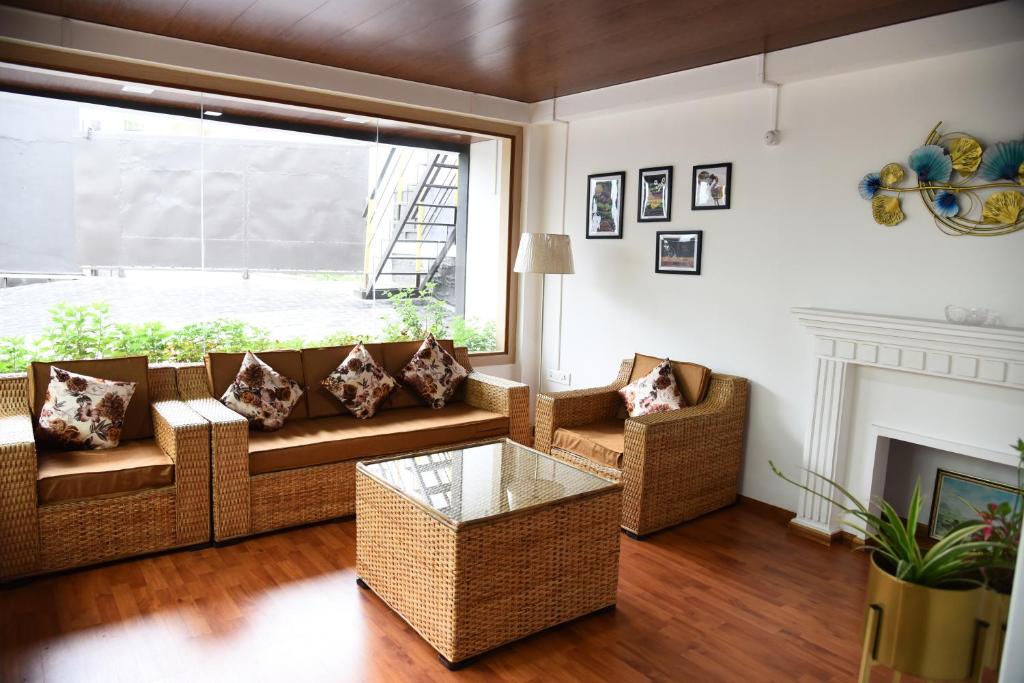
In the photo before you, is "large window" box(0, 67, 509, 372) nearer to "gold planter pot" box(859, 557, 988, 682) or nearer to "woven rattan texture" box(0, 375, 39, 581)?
"woven rattan texture" box(0, 375, 39, 581)

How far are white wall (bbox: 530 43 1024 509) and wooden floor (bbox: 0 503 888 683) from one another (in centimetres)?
110

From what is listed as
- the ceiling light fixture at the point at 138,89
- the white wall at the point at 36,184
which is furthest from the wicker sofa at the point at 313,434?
the ceiling light fixture at the point at 138,89

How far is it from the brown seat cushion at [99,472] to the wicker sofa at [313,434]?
11.0 inches

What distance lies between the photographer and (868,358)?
11.9 feet

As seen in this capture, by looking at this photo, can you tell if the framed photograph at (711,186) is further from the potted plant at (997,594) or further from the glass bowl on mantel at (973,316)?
the potted plant at (997,594)

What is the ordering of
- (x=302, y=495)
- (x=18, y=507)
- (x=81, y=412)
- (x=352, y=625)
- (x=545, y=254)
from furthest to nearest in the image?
(x=545, y=254) → (x=302, y=495) → (x=81, y=412) → (x=18, y=507) → (x=352, y=625)

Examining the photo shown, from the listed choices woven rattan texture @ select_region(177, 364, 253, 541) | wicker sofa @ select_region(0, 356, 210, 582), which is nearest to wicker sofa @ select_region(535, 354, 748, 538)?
woven rattan texture @ select_region(177, 364, 253, 541)

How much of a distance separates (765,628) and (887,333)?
61.6 inches

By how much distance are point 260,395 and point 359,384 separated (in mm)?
604

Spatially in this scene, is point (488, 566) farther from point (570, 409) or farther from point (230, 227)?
point (230, 227)

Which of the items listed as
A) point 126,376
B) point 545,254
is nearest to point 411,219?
point 545,254

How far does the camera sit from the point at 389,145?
5.21 m

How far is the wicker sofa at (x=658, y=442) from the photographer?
381cm

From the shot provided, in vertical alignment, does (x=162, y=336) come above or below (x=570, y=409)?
above
